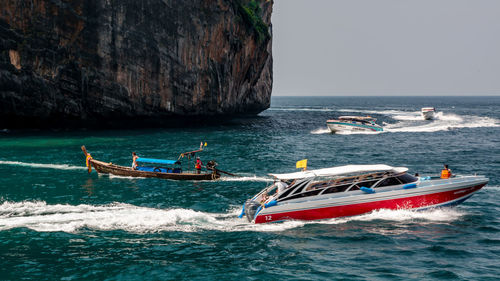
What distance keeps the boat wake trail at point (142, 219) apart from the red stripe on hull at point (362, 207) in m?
0.26

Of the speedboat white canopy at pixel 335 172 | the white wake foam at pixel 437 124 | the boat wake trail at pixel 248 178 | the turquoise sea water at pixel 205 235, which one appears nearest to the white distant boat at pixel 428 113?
the white wake foam at pixel 437 124

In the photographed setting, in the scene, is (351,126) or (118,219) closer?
(118,219)

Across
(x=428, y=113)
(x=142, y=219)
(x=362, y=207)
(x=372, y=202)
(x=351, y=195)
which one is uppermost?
(x=428, y=113)

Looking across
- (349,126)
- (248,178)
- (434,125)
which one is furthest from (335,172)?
(434,125)

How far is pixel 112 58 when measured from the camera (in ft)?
183

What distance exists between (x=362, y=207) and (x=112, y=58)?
151ft

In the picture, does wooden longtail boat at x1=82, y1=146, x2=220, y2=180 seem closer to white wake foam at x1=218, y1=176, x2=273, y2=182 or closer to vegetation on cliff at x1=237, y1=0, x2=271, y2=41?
white wake foam at x1=218, y1=176, x2=273, y2=182

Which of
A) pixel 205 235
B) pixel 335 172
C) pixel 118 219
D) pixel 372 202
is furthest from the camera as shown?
pixel 335 172

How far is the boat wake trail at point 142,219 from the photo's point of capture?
18656 millimetres

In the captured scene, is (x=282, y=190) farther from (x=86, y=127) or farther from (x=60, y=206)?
(x=86, y=127)

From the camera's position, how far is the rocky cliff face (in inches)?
2082

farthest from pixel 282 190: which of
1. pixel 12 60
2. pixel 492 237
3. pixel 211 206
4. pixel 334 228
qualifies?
pixel 12 60

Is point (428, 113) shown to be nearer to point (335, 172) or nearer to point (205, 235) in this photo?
point (335, 172)

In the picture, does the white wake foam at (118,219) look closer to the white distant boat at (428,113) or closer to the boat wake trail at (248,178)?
the boat wake trail at (248,178)
